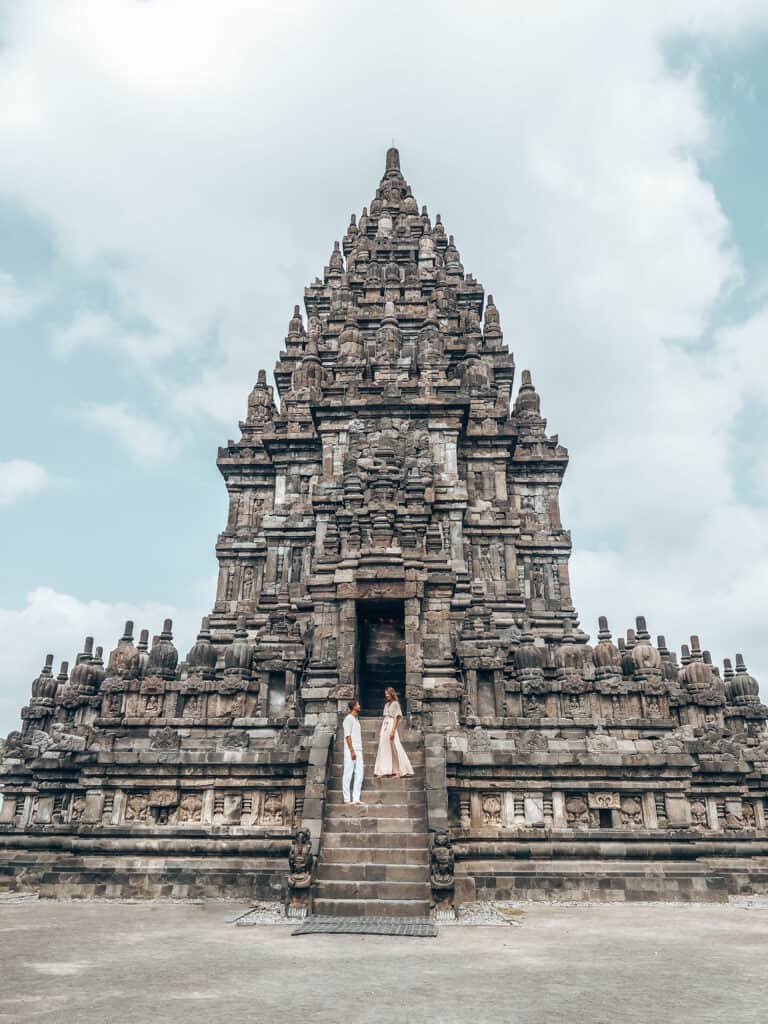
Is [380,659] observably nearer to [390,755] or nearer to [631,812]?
[390,755]

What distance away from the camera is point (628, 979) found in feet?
25.9

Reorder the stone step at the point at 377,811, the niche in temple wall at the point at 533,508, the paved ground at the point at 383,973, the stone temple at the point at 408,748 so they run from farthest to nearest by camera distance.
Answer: the niche in temple wall at the point at 533,508
the stone temple at the point at 408,748
the stone step at the point at 377,811
the paved ground at the point at 383,973

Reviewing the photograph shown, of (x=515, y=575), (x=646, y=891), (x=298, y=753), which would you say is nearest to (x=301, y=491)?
(x=515, y=575)

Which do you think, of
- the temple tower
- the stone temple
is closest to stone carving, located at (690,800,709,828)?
the stone temple

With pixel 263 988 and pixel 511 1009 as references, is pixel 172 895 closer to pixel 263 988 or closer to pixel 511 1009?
pixel 263 988

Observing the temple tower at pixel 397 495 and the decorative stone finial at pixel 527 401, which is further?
the decorative stone finial at pixel 527 401

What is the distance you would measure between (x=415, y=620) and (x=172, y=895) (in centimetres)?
747

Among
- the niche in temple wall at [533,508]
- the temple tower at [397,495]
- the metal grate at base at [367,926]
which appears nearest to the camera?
the metal grate at base at [367,926]

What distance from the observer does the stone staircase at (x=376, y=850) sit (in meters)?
11.9

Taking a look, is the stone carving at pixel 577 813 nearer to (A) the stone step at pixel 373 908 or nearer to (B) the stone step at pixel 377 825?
(B) the stone step at pixel 377 825

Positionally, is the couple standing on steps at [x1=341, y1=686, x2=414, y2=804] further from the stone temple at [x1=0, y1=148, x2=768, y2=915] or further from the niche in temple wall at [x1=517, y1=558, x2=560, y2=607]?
the niche in temple wall at [x1=517, y1=558, x2=560, y2=607]

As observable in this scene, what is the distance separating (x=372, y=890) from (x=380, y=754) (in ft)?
9.39

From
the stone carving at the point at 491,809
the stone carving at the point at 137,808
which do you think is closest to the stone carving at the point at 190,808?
the stone carving at the point at 137,808

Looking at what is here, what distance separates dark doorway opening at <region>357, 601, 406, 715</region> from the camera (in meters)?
20.5
